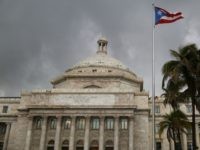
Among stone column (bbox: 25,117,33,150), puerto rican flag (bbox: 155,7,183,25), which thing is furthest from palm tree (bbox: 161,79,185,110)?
stone column (bbox: 25,117,33,150)

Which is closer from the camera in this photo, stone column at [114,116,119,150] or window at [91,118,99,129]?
stone column at [114,116,119,150]

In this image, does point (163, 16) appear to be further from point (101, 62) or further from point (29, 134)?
point (101, 62)

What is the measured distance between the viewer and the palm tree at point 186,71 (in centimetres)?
2775

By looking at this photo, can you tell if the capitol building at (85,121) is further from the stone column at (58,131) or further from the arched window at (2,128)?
the arched window at (2,128)

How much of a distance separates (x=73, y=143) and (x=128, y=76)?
64.4ft

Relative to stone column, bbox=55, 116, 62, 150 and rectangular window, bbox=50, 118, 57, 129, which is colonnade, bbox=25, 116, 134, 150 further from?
rectangular window, bbox=50, 118, 57, 129

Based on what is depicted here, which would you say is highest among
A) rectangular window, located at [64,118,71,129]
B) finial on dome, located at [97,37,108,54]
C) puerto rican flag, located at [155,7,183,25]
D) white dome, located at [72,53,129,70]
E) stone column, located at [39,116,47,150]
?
finial on dome, located at [97,37,108,54]

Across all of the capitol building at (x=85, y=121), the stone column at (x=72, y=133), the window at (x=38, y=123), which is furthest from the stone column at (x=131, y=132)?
the window at (x=38, y=123)

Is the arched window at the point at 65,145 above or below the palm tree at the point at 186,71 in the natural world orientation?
below

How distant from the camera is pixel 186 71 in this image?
28266 mm

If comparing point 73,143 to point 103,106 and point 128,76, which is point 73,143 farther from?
point 128,76

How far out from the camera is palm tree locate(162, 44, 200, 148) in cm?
2775

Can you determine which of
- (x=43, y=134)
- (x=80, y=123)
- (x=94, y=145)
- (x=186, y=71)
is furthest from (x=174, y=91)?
(x=43, y=134)

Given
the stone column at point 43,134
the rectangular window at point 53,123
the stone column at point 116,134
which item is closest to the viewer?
the stone column at point 116,134
